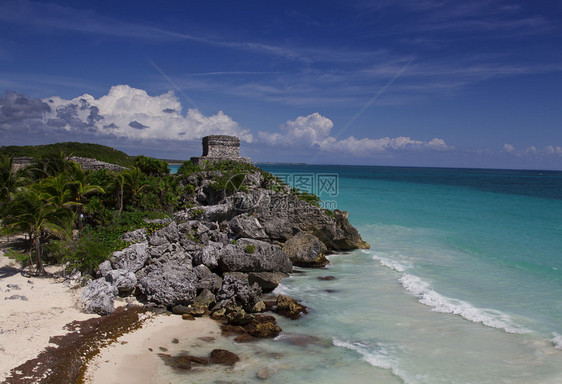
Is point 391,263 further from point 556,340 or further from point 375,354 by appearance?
point 375,354

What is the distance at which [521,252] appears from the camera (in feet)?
56.9

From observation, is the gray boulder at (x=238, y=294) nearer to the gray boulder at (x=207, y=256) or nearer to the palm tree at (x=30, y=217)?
the gray boulder at (x=207, y=256)

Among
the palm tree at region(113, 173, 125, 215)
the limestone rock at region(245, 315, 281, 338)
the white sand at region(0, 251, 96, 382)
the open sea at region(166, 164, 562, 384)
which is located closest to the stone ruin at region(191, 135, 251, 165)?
the palm tree at region(113, 173, 125, 215)

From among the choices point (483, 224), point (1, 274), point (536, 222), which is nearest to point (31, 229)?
point (1, 274)

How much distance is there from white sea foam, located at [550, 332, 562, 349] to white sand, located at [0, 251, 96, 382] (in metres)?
11.0

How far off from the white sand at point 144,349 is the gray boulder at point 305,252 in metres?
5.42

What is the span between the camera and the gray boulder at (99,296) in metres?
9.17

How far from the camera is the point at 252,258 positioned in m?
12.1

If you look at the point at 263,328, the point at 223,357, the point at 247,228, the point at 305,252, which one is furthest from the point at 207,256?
the point at 223,357

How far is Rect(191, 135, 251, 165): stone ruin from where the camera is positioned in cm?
2477

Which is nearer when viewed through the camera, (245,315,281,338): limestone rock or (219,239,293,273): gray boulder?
(245,315,281,338): limestone rock

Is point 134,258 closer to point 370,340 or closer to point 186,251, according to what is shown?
point 186,251

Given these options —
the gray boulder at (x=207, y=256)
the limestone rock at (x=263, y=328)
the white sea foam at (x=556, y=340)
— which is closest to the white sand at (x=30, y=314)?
the gray boulder at (x=207, y=256)

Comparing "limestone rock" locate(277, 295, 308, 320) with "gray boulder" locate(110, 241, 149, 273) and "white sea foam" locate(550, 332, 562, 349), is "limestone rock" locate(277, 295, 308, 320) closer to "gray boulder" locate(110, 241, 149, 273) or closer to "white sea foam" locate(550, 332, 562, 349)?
"gray boulder" locate(110, 241, 149, 273)
